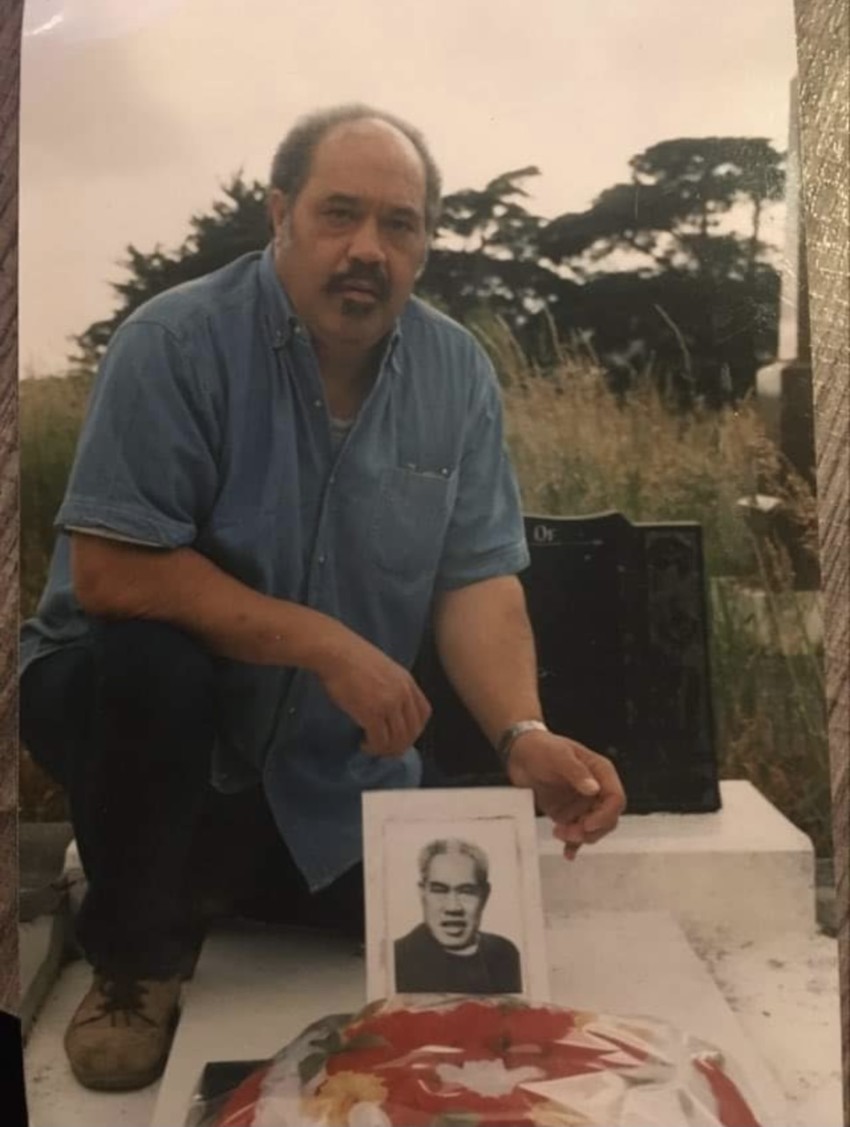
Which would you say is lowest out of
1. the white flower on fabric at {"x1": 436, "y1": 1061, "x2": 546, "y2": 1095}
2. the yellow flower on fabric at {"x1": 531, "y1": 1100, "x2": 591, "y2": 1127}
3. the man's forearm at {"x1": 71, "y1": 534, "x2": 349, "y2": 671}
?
the yellow flower on fabric at {"x1": 531, "y1": 1100, "x2": 591, "y2": 1127}

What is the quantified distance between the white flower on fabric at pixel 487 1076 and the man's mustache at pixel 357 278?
547mm

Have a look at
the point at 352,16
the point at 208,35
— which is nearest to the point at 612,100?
the point at 352,16

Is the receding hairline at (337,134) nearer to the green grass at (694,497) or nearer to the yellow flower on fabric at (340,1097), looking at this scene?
the green grass at (694,497)

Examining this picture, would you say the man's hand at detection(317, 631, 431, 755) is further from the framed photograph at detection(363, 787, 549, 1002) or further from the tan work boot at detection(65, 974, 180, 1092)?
the tan work boot at detection(65, 974, 180, 1092)

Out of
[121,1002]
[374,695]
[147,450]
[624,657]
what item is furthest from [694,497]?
[121,1002]

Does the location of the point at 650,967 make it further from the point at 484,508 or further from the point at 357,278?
the point at 357,278

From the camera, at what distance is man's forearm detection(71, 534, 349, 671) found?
32.5 inches

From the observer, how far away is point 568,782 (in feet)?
2.77

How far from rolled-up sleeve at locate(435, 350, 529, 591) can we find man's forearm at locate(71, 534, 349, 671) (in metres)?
0.10

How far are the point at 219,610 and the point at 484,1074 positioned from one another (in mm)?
361

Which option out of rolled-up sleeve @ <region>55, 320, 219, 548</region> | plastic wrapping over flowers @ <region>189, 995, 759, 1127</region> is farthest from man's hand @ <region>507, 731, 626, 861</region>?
rolled-up sleeve @ <region>55, 320, 219, 548</region>

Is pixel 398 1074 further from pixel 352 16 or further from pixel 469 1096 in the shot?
pixel 352 16

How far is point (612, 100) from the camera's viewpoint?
875 millimetres

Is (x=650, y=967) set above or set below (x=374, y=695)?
below
